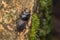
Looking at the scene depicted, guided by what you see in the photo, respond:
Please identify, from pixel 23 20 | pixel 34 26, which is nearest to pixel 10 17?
pixel 23 20

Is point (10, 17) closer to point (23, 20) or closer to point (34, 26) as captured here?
point (23, 20)

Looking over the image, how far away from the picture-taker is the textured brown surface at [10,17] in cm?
154

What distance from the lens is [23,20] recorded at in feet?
5.14

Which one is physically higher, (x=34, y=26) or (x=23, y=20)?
(x=23, y=20)

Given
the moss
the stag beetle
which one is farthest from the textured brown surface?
the moss

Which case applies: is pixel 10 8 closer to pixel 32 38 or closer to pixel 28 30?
pixel 28 30

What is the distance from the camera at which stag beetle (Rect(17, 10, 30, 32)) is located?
155cm

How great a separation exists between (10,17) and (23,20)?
0.32 ft

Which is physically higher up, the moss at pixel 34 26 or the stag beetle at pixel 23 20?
the stag beetle at pixel 23 20

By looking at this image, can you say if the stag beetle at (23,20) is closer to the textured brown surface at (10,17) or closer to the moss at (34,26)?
the textured brown surface at (10,17)

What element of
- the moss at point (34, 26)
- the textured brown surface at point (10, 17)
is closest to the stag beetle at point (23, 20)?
the textured brown surface at point (10, 17)

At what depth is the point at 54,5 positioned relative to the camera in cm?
211

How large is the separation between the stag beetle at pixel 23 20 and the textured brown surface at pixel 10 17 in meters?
0.03

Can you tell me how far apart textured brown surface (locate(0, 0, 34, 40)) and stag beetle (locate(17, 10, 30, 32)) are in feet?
0.09
